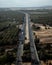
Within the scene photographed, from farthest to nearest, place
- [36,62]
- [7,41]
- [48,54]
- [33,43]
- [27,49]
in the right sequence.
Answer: [7,41], [33,43], [27,49], [48,54], [36,62]

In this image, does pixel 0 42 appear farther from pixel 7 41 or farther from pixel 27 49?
pixel 27 49

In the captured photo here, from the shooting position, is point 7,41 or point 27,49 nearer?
point 27,49

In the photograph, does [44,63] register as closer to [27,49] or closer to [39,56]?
[39,56]

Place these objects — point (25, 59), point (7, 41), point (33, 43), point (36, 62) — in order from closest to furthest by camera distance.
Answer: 1. point (36, 62)
2. point (25, 59)
3. point (33, 43)
4. point (7, 41)

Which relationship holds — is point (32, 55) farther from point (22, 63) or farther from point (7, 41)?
point (7, 41)

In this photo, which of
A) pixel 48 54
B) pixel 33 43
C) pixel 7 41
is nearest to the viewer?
pixel 48 54

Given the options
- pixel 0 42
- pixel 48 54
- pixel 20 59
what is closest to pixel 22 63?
pixel 20 59

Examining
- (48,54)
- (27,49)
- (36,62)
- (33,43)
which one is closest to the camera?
(36,62)

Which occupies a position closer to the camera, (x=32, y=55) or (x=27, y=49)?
(x=32, y=55)

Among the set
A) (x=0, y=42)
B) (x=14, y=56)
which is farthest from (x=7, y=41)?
(x=14, y=56)
